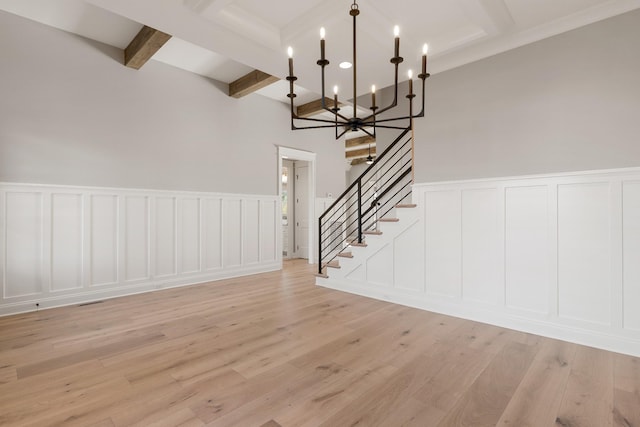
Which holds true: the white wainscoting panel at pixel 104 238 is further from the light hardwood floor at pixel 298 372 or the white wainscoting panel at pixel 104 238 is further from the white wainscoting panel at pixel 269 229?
the white wainscoting panel at pixel 269 229

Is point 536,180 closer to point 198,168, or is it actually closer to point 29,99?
point 198,168

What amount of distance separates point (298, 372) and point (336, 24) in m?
2.93

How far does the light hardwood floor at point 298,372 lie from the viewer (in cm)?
180

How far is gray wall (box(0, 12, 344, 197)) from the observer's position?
3.64 meters

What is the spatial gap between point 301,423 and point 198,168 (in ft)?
14.6

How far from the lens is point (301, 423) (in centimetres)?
172

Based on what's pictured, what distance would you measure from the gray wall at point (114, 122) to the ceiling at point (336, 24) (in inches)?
15.9

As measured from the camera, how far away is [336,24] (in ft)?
9.36

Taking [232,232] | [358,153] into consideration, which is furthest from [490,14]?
[358,153]

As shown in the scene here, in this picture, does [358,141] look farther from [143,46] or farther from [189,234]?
[143,46]

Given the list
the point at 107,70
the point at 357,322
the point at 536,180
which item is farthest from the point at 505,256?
the point at 107,70

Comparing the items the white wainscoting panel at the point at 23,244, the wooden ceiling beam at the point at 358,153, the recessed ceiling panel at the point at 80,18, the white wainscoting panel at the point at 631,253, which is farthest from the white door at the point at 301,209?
the white wainscoting panel at the point at 631,253

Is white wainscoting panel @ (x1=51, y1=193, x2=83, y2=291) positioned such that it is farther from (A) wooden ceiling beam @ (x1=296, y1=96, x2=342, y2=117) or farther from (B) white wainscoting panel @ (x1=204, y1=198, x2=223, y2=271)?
(A) wooden ceiling beam @ (x1=296, y1=96, x2=342, y2=117)

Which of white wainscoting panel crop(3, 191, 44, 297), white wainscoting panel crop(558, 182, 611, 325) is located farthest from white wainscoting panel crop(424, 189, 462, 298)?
white wainscoting panel crop(3, 191, 44, 297)
